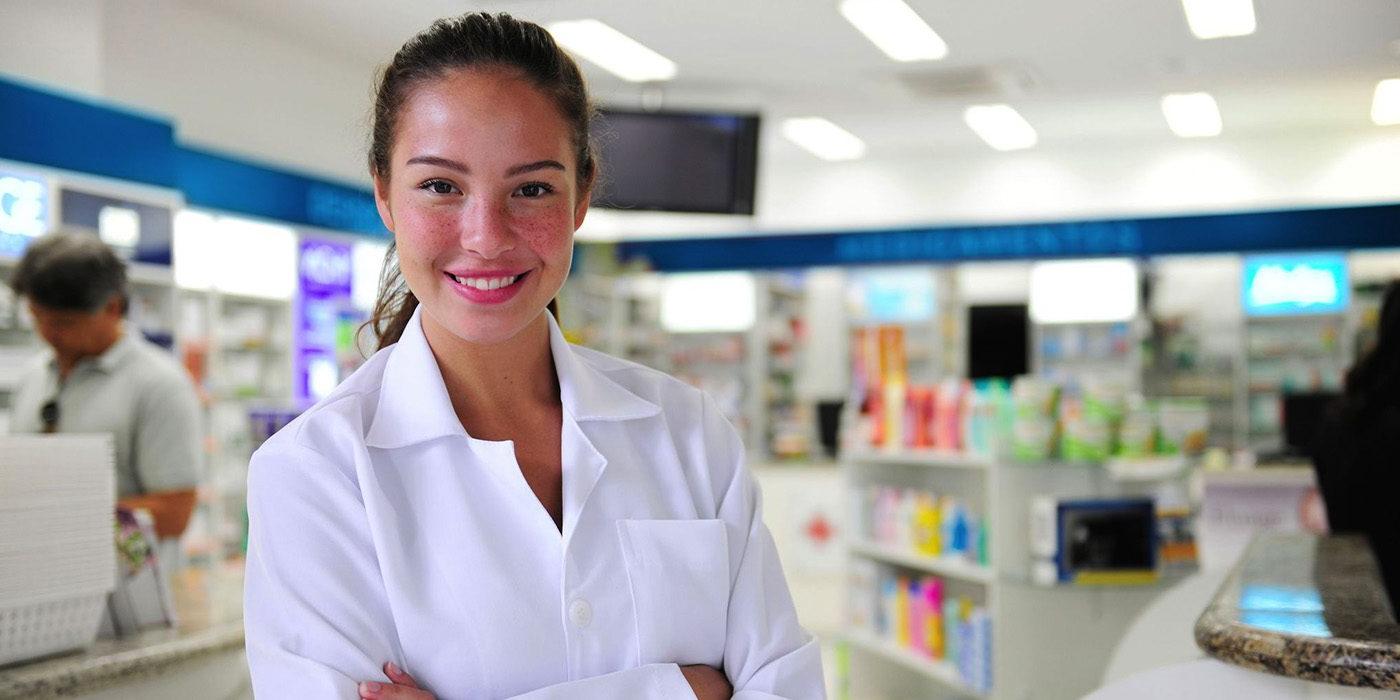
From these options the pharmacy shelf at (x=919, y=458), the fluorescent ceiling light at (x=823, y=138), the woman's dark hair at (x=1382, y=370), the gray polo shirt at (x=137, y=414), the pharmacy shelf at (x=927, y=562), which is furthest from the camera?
the fluorescent ceiling light at (x=823, y=138)

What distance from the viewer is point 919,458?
6.06 meters

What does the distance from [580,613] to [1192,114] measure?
898 centimetres

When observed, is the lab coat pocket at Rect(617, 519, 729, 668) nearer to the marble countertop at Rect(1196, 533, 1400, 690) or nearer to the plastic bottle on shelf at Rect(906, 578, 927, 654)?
the marble countertop at Rect(1196, 533, 1400, 690)

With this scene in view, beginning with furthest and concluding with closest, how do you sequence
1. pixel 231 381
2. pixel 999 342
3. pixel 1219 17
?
1. pixel 999 342
2. pixel 231 381
3. pixel 1219 17

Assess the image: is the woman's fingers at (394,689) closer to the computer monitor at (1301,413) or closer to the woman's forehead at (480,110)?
the woman's forehead at (480,110)

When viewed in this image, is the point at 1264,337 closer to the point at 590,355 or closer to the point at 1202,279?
the point at 1202,279

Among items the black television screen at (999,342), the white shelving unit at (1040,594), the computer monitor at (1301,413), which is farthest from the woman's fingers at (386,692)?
the black television screen at (999,342)

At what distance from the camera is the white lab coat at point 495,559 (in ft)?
4.81

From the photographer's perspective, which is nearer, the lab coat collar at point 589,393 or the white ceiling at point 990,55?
the lab coat collar at point 589,393

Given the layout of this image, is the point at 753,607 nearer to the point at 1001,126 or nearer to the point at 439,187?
the point at 439,187

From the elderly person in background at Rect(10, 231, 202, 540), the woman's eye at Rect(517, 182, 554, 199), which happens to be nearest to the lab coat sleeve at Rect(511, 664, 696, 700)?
the woman's eye at Rect(517, 182, 554, 199)

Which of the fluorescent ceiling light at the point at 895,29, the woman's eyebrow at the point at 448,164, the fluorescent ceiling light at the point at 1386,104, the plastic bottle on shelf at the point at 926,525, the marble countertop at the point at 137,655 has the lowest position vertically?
the plastic bottle on shelf at the point at 926,525

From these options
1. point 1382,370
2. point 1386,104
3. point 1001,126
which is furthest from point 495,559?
point 1386,104

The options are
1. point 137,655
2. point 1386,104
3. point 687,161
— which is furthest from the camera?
point 1386,104
